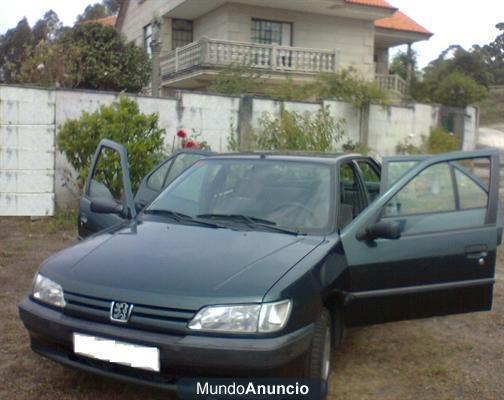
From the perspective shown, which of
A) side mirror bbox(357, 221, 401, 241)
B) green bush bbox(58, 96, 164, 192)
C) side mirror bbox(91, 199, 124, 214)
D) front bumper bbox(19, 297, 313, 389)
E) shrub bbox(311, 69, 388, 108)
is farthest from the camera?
shrub bbox(311, 69, 388, 108)

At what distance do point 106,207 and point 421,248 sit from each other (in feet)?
7.88

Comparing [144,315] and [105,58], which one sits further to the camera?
[105,58]

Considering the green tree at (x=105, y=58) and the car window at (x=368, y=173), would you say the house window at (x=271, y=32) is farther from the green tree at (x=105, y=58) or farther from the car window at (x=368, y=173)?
the car window at (x=368, y=173)

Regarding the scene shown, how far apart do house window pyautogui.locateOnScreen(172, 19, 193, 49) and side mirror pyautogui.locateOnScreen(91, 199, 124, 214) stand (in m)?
19.6

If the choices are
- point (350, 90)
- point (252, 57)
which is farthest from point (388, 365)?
point (252, 57)

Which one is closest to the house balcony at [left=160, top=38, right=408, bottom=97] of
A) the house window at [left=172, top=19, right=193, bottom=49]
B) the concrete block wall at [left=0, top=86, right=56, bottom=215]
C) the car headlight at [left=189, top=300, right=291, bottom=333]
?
the house window at [left=172, top=19, right=193, bottom=49]

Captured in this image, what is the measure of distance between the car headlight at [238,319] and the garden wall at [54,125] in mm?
6884

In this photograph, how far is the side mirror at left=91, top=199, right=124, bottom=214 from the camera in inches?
192

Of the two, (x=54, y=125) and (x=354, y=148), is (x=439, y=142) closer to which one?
(x=354, y=148)

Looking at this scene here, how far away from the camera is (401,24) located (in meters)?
26.5

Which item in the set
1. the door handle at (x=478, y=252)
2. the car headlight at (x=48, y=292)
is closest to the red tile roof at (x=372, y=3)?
the door handle at (x=478, y=252)

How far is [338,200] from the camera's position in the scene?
171 inches

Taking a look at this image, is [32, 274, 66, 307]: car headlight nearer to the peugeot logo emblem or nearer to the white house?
the peugeot logo emblem

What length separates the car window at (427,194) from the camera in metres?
4.53
